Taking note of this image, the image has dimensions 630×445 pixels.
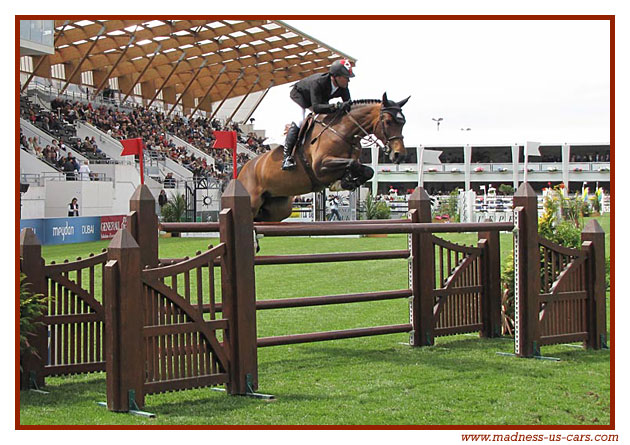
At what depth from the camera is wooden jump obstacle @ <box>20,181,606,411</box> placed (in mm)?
4887

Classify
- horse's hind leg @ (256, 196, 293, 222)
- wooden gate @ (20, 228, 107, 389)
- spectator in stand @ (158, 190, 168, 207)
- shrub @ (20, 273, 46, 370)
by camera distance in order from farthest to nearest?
spectator in stand @ (158, 190, 168, 207), horse's hind leg @ (256, 196, 293, 222), wooden gate @ (20, 228, 107, 389), shrub @ (20, 273, 46, 370)

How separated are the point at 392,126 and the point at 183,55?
103 feet

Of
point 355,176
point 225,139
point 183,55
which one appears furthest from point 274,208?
point 183,55

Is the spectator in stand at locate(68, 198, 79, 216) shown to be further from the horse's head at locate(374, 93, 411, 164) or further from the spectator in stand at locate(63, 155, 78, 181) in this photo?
the horse's head at locate(374, 93, 411, 164)

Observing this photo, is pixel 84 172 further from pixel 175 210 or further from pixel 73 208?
pixel 175 210

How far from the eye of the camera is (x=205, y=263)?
5.45 metres

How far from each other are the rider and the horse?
0.22 feet

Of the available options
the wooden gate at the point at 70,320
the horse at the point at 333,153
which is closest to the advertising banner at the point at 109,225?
the horse at the point at 333,153

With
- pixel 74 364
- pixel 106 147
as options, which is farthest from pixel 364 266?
pixel 106 147

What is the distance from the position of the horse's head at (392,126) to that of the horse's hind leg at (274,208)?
1.38m

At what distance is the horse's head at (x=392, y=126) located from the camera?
6.84 meters

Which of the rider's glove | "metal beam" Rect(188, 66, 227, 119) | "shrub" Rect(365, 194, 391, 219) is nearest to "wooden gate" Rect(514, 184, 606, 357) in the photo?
the rider's glove

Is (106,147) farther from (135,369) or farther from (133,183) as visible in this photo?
(135,369)

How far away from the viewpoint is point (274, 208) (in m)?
7.89
